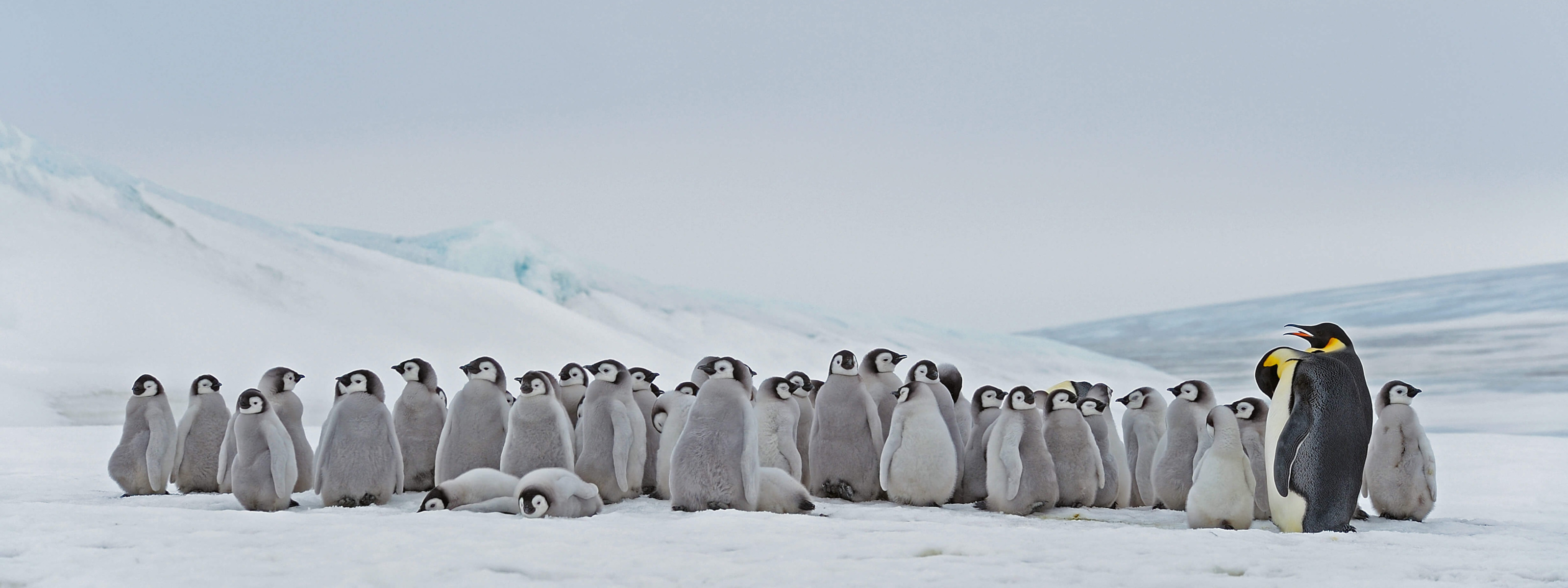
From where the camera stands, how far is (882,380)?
6883 millimetres

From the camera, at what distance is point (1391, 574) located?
344 centimetres

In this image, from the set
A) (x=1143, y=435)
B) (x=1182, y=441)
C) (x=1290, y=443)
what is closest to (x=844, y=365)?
(x=1182, y=441)

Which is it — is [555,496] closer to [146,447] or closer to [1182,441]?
[146,447]

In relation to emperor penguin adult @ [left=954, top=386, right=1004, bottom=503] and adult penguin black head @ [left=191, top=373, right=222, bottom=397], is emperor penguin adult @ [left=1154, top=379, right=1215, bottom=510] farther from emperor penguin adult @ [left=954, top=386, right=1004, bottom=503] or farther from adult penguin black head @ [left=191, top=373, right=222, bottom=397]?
adult penguin black head @ [left=191, top=373, right=222, bottom=397]

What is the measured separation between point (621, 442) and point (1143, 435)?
324 centimetres

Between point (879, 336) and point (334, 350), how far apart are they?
13.1 meters

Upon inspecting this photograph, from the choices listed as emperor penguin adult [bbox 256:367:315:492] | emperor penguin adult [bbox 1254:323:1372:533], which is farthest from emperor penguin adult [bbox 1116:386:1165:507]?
emperor penguin adult [bbox 256:367:315:492]

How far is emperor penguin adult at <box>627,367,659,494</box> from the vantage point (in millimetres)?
6336

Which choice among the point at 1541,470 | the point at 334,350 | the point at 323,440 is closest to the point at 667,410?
the point at 323,440

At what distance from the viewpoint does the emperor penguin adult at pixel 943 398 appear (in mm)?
6285

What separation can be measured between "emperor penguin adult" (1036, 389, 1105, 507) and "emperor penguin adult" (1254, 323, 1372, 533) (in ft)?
3.57

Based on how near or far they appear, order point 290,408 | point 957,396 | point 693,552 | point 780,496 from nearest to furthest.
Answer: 1. point 693,552
2. point 780,496
3. point 290,408
4. point 957,396

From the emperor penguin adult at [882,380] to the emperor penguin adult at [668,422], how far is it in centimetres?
105

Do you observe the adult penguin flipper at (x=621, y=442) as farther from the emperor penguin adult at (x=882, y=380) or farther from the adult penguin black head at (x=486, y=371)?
the emperor penguin adult at (x=882, y=380)
